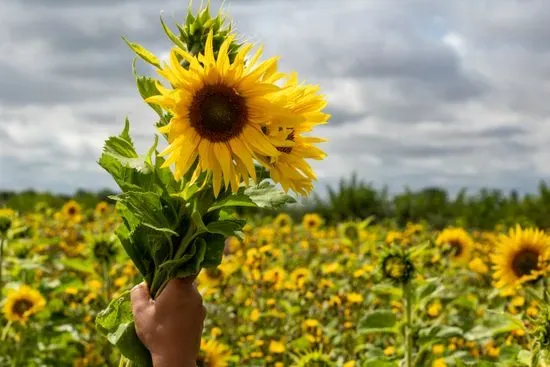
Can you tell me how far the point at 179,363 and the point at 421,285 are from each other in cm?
145

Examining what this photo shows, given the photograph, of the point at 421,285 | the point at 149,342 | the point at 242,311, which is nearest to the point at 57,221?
the point at 242,311

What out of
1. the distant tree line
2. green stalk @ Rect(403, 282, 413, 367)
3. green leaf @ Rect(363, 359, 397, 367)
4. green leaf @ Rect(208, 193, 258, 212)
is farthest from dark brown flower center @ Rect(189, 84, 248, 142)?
the distant tree line

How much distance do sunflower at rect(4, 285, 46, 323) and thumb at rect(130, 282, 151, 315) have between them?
1.90m

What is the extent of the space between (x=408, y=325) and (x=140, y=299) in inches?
53.5

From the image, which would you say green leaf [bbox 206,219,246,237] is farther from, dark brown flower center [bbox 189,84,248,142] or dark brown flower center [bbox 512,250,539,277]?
dark brown flower center [bbox 512,250,539,277]

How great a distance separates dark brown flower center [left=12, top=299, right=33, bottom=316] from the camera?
11.2 feet

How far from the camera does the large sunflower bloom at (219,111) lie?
1447mm

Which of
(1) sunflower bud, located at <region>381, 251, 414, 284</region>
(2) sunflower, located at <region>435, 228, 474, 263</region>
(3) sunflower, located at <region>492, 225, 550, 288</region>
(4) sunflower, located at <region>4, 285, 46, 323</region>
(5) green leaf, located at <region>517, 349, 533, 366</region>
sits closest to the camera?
(5) green leaf, located at <region>517, 349, 533, 366</region>

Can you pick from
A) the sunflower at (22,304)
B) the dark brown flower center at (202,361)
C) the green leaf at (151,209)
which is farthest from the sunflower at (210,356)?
the sunflower at (22,304)

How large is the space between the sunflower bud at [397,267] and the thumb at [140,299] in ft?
4.42

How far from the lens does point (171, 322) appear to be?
1594 millimetres

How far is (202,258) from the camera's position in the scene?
154cm

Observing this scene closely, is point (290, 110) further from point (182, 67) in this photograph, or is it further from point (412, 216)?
point (412, 216)

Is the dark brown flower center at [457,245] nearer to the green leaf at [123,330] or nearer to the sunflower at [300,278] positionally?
the sunflower at [300,278]
